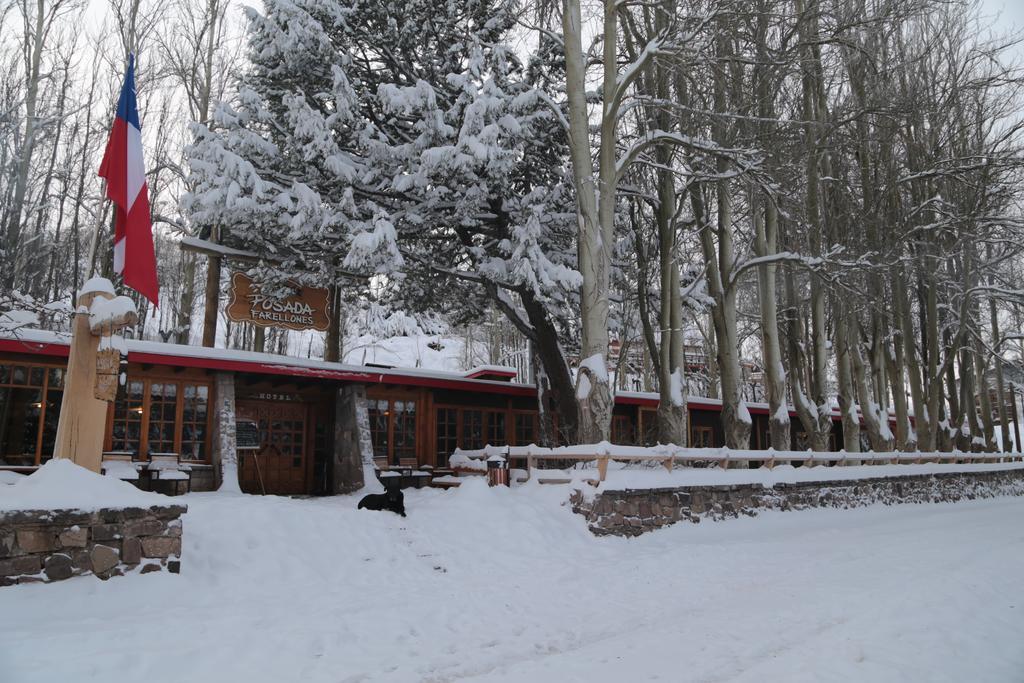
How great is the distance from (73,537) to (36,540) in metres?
0.24

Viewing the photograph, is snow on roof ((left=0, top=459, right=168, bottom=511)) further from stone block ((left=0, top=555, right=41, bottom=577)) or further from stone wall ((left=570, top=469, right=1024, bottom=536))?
stone wall ((left=570, top=469, right=1024, bottom=536))

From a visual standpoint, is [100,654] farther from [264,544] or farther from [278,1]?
[278,1]

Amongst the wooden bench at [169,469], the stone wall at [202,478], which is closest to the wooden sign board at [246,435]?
the stone wall at [202,478]

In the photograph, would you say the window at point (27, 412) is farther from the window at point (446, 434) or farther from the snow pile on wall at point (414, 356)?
the snow pile on wall at point (414, 356)

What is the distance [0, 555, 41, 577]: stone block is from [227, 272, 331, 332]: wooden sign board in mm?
8064

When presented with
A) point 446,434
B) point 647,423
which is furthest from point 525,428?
point 647,423

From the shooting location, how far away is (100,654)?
167 inches

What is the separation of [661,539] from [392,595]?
4452 millimetres

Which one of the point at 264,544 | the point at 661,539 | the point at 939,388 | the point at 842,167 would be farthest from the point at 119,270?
the point at 939,388

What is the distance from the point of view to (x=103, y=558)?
5.55m

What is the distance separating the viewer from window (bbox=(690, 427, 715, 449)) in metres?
20.5

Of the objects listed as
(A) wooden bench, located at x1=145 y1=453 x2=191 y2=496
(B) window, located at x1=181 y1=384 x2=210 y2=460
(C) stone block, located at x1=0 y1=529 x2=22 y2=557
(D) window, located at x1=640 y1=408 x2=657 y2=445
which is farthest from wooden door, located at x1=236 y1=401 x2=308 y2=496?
(D) window, located at x1=640 y1=408 x2=657 y2=445

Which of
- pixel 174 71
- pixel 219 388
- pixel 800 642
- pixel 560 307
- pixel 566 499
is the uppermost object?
pixel 174 71

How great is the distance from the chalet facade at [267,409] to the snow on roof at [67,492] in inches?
169
